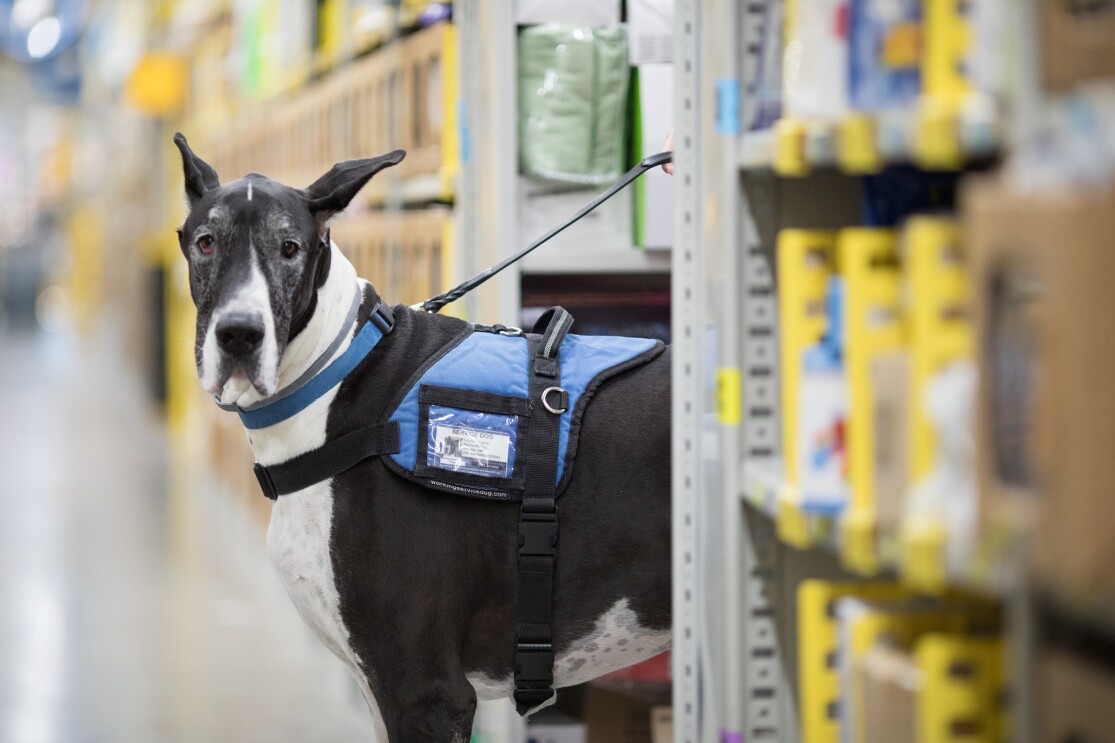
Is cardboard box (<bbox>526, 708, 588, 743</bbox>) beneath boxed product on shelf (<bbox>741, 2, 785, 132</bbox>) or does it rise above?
beneath

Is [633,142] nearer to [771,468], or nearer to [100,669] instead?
[771,468]

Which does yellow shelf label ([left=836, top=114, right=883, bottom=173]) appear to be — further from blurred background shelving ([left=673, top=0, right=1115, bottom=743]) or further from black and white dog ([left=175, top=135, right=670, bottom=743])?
black and white dog ([left=175, top=135, right=670, bottom=743])

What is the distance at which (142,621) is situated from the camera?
5684 mm

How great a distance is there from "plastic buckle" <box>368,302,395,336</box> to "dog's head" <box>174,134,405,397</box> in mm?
122

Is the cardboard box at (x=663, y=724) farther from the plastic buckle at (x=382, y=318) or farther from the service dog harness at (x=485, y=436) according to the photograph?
the plastic buckle at (x=382, y=318)

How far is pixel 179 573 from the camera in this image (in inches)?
256

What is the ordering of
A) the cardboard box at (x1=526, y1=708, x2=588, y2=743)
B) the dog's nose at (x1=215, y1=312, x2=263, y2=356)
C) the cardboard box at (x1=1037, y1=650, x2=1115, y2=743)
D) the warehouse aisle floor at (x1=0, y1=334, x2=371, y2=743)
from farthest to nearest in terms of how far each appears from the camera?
1. the warehouse aisle floor at (x1=0, y1=334, x2=371, y2=743)
2. the cardboard box at (x1=526, y1=708, x2=588, y2=743)
3. the dog's nose at (x1=215, y1=312, x2=263, y2=356)
4. the cardboard box at (x1=1037, y1=650, x2=1115, y2=743)

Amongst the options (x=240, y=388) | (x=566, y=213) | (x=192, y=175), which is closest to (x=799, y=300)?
(x=240, y=388)

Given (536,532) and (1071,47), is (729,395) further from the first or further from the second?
(1071,47)

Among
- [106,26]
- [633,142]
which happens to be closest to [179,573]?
[633,142]

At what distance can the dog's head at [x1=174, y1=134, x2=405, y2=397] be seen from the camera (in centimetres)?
236

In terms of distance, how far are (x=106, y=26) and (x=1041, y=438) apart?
1615 centimetres

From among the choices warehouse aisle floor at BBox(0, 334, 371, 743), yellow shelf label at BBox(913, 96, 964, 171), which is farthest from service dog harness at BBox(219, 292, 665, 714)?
warehouse aisle floor at BBox(0, 334, 371, 743)

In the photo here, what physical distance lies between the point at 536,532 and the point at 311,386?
0.52m
